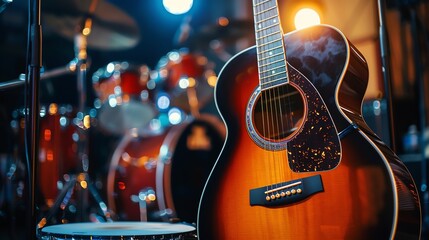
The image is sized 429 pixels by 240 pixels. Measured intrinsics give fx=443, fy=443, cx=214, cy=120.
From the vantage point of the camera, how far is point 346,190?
1.16 m

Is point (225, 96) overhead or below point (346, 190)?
overhead

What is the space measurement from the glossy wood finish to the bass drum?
4.72 ft

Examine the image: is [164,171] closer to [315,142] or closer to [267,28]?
[267,28]

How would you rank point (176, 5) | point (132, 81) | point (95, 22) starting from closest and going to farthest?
point (95, 22) → point (132, 81) → point (176, 5)

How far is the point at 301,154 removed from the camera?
1.28 metres

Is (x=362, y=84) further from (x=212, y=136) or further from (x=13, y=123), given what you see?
(x=13, y=123)

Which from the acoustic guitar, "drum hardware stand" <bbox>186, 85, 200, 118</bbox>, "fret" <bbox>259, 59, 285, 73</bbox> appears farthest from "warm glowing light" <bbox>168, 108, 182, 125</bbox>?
"fret" <bbox>259, 59, 285, 73</bbox>

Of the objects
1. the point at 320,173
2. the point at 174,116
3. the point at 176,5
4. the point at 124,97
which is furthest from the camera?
the point at 176,5

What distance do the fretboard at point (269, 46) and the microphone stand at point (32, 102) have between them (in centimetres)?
75

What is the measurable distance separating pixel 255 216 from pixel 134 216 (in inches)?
69.2

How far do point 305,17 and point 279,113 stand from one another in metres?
2.02

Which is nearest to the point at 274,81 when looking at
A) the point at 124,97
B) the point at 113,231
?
the point at 113,231

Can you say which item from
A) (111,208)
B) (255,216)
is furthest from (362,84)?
(111,208)

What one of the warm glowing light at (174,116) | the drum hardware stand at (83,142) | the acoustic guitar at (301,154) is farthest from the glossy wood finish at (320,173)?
the warm glowing light at (174,116)
